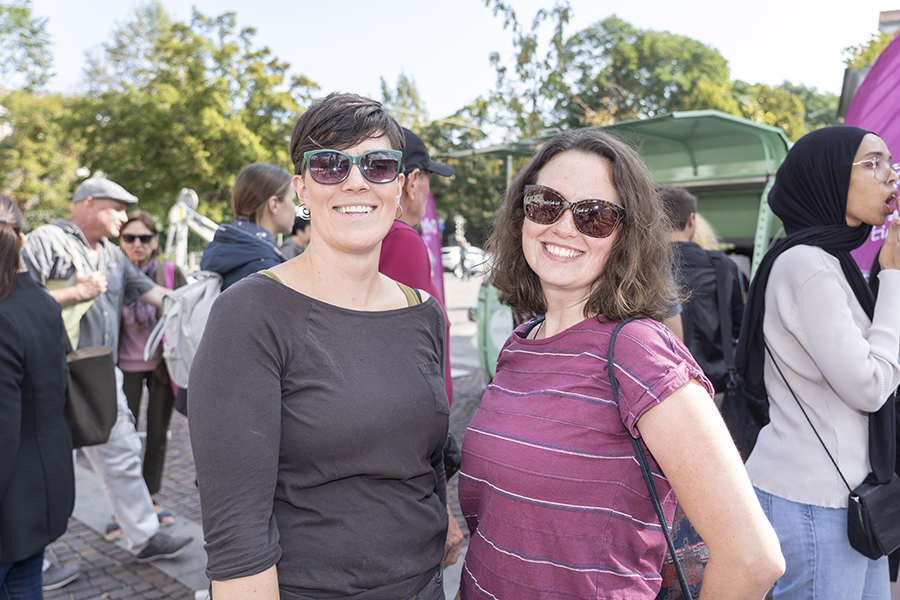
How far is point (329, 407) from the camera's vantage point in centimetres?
143

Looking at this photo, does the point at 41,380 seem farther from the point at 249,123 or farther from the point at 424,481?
the point at 249,123

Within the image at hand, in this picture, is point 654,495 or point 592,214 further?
point 592,214

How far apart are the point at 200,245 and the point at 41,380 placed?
2831cm

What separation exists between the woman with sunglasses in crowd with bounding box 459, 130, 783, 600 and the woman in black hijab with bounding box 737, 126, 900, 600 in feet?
2.27

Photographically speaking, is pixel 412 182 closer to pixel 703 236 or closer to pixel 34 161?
→ pixel 703 236

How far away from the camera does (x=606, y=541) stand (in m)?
1.34

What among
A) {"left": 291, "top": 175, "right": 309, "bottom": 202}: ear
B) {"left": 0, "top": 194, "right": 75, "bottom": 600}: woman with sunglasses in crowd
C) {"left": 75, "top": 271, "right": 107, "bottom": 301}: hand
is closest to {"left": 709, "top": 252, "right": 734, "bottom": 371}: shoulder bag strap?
{"left": 291, "top": 175, "right": 309, "bottom": 202}: ear

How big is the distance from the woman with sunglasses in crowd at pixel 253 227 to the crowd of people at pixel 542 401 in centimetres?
96

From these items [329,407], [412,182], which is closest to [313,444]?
[329,407]

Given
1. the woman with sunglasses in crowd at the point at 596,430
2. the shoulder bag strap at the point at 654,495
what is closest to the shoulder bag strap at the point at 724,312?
the woman with sunglasses in crowd at the point at 596,430

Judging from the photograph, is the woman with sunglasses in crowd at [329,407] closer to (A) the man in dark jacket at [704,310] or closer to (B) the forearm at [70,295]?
(A) the man in dark jacket at [704,310]

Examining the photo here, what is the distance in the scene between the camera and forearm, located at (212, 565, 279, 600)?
4.26 ft

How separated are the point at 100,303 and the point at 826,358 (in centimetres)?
416

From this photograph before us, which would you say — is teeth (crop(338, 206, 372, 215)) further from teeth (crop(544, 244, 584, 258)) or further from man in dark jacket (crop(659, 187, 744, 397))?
man in dark jacket (crop(659, 187, 744, 397))
